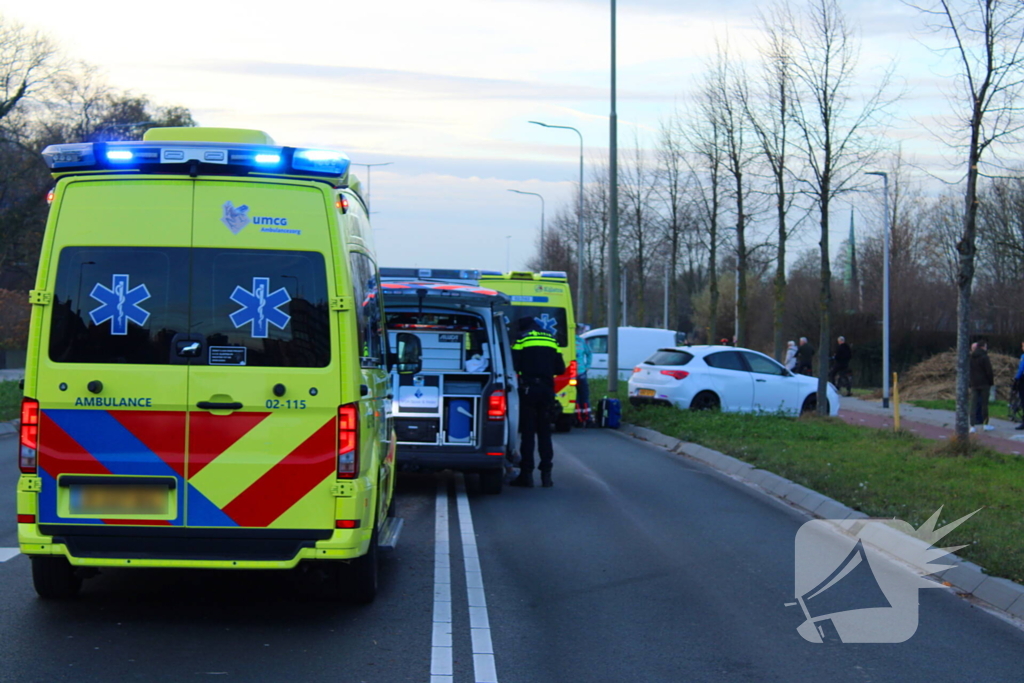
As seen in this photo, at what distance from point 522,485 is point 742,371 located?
994cm

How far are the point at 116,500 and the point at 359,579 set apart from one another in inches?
A: 59.2

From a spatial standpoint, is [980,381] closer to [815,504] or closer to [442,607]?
[815,504]

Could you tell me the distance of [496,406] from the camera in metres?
10.6

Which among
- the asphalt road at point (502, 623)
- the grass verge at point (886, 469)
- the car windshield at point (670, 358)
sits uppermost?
the car windshield at point (670, 358)

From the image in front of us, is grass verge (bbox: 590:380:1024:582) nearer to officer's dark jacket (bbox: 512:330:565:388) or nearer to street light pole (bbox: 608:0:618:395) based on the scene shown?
street light pole (bbox: 608:0:618:395)

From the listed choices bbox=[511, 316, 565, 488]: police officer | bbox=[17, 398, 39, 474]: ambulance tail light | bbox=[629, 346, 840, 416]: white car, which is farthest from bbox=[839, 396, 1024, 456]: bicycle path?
bbox=[17, 398, 39, 474]: ambulance tail light

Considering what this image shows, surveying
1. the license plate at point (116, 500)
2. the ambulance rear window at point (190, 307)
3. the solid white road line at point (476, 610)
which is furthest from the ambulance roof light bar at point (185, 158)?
the solid white road line at point (476, 610)

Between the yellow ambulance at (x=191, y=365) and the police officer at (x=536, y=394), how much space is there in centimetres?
618

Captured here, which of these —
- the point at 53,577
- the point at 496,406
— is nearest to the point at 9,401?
the point at 496,406

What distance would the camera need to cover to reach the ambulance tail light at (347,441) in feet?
18.4

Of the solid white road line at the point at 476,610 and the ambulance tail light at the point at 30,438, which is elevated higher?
the ambulance tail light at the point at 30,438

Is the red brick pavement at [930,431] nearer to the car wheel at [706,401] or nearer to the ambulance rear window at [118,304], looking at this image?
the car wheel at [706,401]

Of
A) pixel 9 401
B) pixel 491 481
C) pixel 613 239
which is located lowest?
pixel 491 481

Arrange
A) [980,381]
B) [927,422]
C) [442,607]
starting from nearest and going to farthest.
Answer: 1. [442,607]
2. [980,381]
3. [927,422]
